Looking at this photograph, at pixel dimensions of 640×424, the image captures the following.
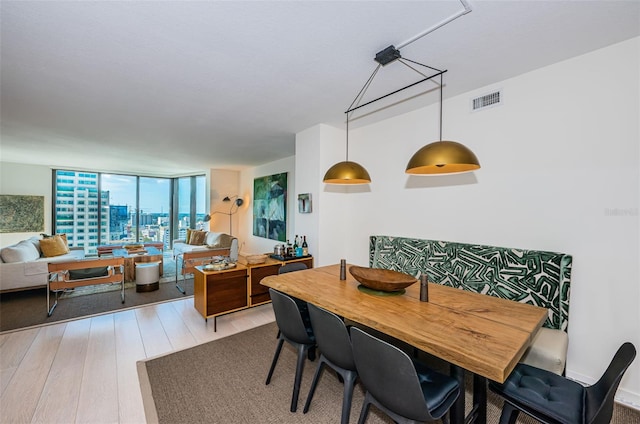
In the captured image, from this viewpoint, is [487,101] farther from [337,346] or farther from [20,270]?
[20,270]

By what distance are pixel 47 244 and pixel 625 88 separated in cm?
813

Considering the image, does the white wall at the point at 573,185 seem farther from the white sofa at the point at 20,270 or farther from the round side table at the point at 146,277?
the white sofa at the point at 20,270

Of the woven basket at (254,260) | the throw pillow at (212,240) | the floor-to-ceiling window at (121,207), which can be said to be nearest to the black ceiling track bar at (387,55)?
the woven basket at (254,260)

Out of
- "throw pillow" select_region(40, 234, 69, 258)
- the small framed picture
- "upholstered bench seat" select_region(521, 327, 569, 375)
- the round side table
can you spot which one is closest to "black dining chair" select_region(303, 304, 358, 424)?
"upholstered bench seat" select_region(521, 327, 569, 375)

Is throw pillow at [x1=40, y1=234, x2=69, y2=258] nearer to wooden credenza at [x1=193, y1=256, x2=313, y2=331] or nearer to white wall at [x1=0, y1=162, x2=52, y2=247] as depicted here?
white wall at [x1=0, y1=162, x2=52, y2=247]

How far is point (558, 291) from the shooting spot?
2.06m

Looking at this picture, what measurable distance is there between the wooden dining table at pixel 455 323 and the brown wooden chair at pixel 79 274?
3190 mm

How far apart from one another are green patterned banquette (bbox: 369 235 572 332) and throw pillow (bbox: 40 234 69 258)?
6153mm

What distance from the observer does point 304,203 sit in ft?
13.0

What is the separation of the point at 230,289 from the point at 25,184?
728cm

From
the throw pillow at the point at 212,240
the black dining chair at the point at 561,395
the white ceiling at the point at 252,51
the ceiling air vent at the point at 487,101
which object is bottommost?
the black dining chair at the point at 561,395

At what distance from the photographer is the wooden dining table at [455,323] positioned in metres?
1.19

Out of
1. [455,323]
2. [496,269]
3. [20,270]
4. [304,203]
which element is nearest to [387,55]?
[455,323]

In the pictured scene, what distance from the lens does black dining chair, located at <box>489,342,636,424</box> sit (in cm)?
116
